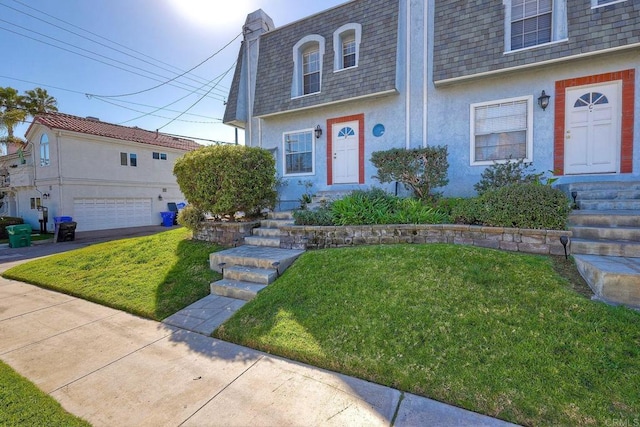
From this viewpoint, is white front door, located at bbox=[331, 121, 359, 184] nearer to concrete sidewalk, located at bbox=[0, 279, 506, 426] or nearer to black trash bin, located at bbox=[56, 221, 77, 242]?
concrete sidewalk, located at bbox=[0, 279, 506, 426]

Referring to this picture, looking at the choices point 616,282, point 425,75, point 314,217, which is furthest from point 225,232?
point 616,282

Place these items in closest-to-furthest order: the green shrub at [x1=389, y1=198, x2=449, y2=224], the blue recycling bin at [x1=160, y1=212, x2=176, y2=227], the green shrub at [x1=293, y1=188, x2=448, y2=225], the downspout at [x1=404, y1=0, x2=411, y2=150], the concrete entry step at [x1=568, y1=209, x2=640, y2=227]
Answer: the concrete entry step at [x1=568, y1=209, x2=640, y2=227] < the green shrub at [x1=389, y1=198, x2=449, y2=224] < the green shrub at [x1=293, y1=188, x2=448, y2=225] < the downspout at [x1=404, y1=0, x2=411, y2=150] < the blue recycling bin at [x1=160, y1=212, x2=176, y2=227]

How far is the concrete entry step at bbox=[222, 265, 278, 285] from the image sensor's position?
4.86m

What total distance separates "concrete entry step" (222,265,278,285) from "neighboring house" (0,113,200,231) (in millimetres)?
15172

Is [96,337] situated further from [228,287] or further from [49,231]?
[49,231]

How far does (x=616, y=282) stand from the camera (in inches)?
124

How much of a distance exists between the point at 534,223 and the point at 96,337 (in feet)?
21.8

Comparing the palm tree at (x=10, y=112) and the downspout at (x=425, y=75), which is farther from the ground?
the palm tree at (x=10, y=112)

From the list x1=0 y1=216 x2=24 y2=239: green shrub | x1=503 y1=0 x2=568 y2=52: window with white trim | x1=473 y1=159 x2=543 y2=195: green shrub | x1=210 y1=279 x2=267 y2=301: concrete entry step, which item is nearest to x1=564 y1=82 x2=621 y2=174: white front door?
x1=473 y1=159 x2=543 y2=195: green shrub

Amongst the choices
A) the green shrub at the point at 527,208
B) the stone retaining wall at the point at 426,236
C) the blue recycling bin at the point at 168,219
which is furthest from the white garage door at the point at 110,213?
the green shrub at the point at 527,208

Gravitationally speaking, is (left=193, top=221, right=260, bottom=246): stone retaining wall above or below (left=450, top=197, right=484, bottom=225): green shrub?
below

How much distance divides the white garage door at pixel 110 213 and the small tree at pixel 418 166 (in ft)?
55.9

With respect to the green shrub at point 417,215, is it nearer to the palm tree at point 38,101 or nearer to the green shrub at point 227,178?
the green shrub at point 227,178

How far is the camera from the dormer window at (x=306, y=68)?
912 centimetres
